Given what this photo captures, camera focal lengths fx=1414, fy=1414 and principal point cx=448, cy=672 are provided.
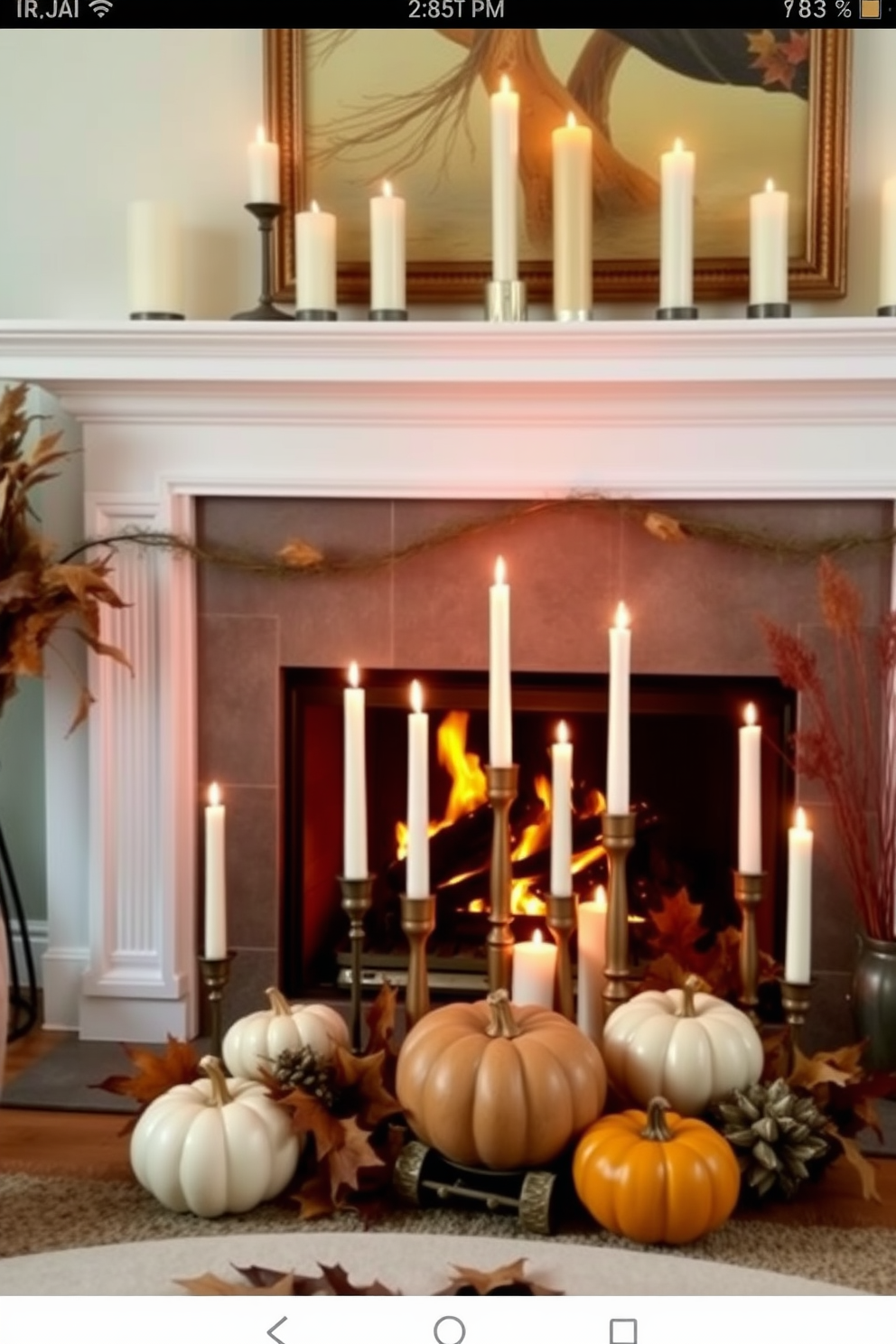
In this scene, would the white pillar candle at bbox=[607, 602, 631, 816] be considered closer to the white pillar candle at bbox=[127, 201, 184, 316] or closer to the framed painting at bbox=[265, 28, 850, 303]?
the framed painting at bbox=[265, 28, 850, 303]

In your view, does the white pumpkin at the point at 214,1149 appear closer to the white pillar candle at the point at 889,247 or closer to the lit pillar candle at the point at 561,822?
the lit pillar candle at the point at 561,822

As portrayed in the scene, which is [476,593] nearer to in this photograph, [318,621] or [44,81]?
[318,621]

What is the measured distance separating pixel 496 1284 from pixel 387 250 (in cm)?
151

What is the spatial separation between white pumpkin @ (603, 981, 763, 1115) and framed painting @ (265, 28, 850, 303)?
107 centimetres

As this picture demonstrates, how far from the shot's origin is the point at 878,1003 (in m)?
1.88

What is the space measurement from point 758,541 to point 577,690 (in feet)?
1.15

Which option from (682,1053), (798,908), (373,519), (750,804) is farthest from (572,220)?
(682,1053)

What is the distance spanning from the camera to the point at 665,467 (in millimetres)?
1989

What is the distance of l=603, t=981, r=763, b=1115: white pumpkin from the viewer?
1.54 m

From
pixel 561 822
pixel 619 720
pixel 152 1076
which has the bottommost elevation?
pixel 152 1076

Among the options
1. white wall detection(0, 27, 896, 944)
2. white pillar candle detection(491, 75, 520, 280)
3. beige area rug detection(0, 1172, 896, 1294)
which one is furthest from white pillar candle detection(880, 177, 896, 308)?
beige area rug detection(0, 1172, 896, 1294)
